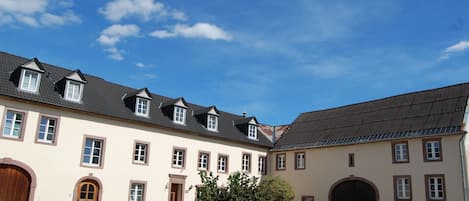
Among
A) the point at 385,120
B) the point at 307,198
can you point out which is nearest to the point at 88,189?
the point at 307,198

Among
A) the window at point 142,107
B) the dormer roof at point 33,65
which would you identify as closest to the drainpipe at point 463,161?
the window at point 142,107

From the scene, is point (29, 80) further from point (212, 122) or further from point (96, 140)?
point (212, 122)

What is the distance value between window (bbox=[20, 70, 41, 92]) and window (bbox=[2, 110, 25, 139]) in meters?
1.38

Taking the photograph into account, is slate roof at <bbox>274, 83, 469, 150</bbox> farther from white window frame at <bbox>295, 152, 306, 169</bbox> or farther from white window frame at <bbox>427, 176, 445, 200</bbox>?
white window frame at <bbox>427, 176, 445, 200</bbox>

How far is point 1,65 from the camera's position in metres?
22.5

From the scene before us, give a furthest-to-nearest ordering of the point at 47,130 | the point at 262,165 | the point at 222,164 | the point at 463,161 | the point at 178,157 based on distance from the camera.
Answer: the point at 262,165 → the point at 222,164 → the point at 178,157 → the point at 463,161 → the point at 47,130

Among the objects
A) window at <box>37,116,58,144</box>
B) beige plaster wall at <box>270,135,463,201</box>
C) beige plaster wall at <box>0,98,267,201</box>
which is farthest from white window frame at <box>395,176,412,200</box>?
window at <box>37,116,58,144</box>

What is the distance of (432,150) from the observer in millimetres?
24375

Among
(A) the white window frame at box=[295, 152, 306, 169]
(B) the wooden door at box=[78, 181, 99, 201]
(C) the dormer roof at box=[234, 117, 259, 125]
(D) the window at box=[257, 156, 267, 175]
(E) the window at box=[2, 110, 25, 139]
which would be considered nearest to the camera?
(E) the window at box=[2, 110, 25, 139]

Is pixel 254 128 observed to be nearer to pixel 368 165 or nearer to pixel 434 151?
pixel 368 165

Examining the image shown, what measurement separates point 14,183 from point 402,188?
66.9 feet

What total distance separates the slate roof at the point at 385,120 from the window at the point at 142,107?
36.7 ft

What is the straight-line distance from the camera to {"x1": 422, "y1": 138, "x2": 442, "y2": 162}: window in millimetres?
24031

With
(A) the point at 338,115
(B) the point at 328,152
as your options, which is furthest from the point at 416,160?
(A) the point at 338,115
